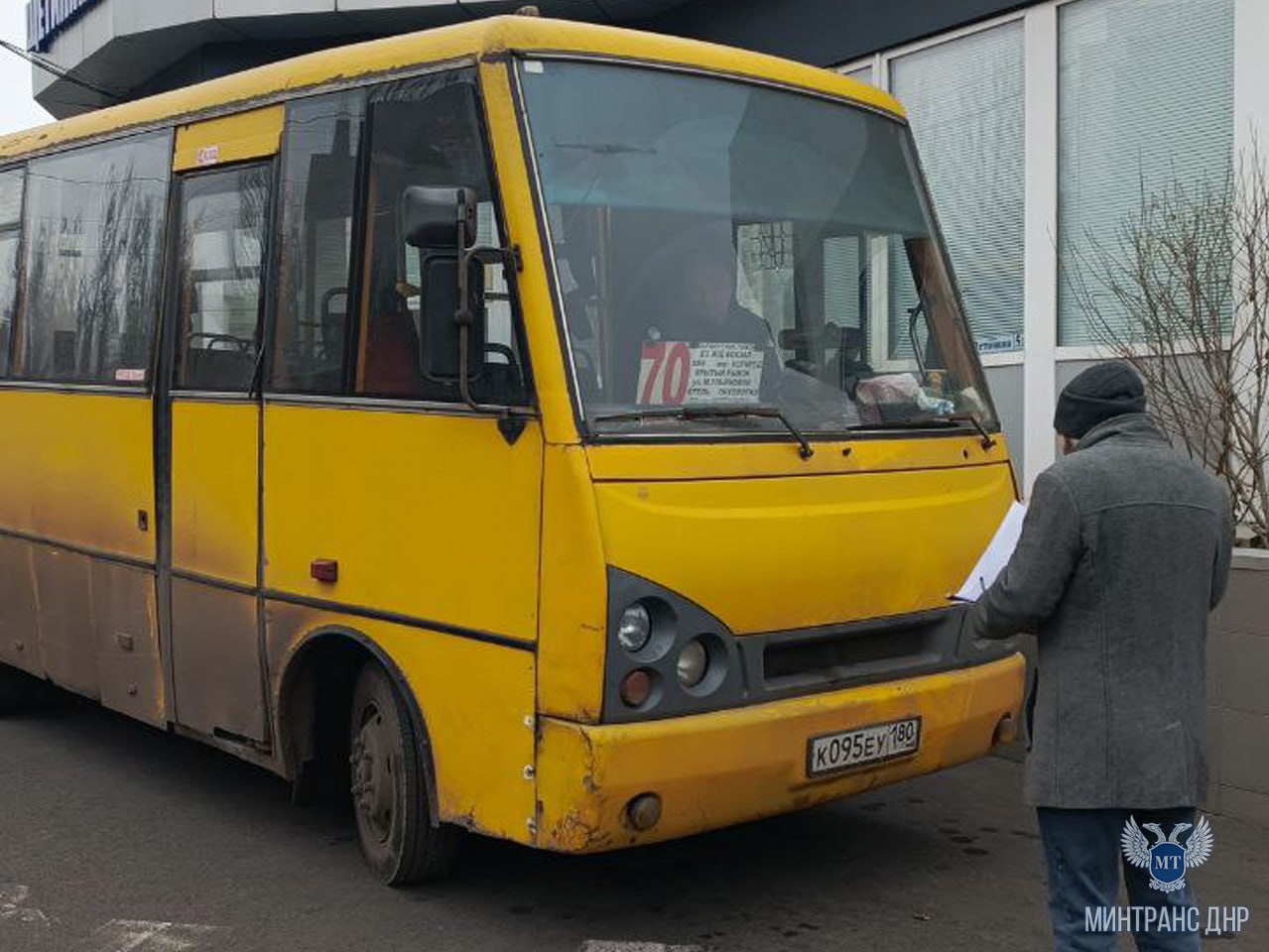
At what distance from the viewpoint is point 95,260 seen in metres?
7.38

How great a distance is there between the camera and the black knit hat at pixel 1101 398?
3973mm

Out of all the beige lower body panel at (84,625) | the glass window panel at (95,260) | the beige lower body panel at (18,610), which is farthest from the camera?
the beige lower body panel at (18,610)

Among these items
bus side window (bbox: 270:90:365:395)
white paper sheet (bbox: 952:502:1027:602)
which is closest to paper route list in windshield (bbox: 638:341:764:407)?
white paper sheet (bbox: 952:502:1027:602)

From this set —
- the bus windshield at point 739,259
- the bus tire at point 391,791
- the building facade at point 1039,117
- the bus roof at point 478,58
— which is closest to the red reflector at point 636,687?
the bus windshield at point 739,259

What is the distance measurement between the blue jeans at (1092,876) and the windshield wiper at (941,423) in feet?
6.15

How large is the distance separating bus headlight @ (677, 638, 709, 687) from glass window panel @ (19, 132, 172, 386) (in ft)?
10.3

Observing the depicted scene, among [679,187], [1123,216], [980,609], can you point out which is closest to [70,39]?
[1123,216]

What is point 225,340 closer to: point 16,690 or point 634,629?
point 634,629

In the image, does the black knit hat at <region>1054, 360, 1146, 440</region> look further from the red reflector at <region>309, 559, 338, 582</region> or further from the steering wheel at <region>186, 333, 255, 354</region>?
the steering wheel at <region>186, 333, 255, 354</region>

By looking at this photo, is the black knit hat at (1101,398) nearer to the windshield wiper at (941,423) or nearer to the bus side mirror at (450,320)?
the windshield wiper at (941,423)

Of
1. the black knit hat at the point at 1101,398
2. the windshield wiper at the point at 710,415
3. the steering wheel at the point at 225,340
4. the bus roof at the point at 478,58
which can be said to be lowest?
the windshield wiper at the point at 710,415

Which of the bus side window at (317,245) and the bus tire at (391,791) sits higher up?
the bus side window at (317,245)

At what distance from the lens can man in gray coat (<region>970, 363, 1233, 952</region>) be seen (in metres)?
3.83

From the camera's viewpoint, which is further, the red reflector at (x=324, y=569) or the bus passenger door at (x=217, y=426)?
the bus passenger door at (x=217, y=426)
